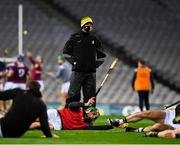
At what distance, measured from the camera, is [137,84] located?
24.8m

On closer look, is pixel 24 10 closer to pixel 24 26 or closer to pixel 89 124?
pixel 24 26

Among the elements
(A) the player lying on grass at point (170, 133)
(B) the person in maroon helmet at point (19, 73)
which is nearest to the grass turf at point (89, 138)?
(A) the player lying on grass at point (170, 133)

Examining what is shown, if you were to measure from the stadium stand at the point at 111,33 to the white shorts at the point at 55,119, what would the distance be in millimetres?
14337

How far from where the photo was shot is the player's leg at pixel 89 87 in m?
16.5

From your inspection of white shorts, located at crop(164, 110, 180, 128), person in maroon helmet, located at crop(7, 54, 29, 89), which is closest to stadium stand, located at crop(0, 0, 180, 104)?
person in maroon helmet, located at crop(7, 54, 29, 89)

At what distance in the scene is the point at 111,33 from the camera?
31766mm

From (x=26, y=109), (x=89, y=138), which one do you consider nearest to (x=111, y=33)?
(x=89, y=138)

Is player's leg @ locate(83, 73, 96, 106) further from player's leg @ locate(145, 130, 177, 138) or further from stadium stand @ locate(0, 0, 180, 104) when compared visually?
stadium stand @ locate(0, 0, 180, 104)

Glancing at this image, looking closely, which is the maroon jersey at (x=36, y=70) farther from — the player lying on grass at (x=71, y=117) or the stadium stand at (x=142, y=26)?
the player lying on grass at (x=71, y=117)

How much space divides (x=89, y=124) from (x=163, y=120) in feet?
7.45

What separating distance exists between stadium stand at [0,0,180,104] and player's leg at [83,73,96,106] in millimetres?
13037

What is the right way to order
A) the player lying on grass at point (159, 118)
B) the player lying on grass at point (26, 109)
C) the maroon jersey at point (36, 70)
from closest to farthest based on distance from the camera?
1. the player lying on grass at point (26, 109)
2. the player lying on grass at point (159, 118)
3. the maroon jersey at point (36, 70)

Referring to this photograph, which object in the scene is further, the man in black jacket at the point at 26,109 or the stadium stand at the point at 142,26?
the stadium stand at the point at 142,26

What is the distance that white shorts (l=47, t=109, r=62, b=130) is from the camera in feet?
49.5
